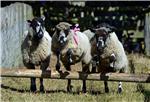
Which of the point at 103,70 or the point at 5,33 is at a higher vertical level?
the point at 5,33

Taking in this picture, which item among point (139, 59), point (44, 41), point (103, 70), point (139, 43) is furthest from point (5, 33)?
point (139, 43)

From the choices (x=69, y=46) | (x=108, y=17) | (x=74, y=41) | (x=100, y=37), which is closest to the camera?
(x=100, y=37)

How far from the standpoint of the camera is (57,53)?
446 inches

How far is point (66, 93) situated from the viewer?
1070cm

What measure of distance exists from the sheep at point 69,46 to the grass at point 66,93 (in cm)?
44

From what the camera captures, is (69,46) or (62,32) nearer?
(62,32)

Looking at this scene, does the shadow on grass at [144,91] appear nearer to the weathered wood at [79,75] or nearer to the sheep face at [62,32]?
the weathered wood at [79,75]

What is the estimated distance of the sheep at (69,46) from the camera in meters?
11.0

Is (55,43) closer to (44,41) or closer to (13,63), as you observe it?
(44,41)

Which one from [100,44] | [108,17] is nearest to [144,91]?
[100,44]

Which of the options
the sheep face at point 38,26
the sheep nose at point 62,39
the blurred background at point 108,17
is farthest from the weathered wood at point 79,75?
the blurred background at point 108,17

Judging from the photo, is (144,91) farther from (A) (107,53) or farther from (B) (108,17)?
(B) (108,17)

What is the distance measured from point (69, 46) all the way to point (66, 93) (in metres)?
1.12

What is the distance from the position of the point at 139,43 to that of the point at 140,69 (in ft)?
18.6
